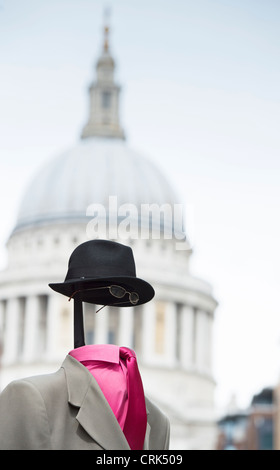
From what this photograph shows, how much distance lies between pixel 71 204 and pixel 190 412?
21.5m

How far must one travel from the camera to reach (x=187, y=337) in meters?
84.2

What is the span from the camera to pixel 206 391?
8656cm

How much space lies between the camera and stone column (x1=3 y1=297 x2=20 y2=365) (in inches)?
3172

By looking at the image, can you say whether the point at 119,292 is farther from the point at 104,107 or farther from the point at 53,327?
the point at 104,107

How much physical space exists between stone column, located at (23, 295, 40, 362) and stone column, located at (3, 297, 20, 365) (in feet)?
2.70

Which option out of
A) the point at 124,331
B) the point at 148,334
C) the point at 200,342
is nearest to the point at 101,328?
the point at 124,331

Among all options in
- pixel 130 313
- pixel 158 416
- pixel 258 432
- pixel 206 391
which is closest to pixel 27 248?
pixel 130 313

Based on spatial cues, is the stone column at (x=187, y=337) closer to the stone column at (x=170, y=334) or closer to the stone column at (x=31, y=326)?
the stone column at (x=170, y=334)

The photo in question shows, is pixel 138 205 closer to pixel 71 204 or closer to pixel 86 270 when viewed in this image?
pixel 71 204

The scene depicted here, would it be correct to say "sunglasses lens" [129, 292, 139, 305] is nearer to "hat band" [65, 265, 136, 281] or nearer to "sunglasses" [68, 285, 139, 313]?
"sunglasses" [68, 285, 139, 313]

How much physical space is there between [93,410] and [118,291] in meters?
0.58

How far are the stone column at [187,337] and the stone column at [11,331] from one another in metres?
13.9

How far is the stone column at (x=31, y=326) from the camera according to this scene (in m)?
80.8
